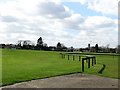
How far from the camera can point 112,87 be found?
8711 millimetres

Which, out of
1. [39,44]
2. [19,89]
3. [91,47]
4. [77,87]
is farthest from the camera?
[39,44]

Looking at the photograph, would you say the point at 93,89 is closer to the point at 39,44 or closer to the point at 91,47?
the point at 91,47

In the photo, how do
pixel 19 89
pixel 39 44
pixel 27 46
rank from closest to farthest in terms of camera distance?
1. pixel 19 89
2. pixel 27 46
3. pixel 39 44

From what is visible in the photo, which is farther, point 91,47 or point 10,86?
point 91,47

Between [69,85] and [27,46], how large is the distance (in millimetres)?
117734

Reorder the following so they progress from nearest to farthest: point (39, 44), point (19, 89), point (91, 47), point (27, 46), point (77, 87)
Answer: point (19, 89) < point (77, 87) < point (91, 47) < point (27, 46) < point (39, 44)

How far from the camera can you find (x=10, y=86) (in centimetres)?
862

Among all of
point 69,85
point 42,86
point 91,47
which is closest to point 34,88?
point 42,86

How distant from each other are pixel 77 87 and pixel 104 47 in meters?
112

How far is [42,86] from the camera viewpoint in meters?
8.64

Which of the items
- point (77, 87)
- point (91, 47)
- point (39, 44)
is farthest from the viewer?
point (39, 44)

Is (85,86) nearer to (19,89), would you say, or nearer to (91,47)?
(19,89)

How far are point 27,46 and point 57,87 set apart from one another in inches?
4649

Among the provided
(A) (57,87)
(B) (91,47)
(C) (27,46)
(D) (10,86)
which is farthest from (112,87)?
(C) (27,46)
